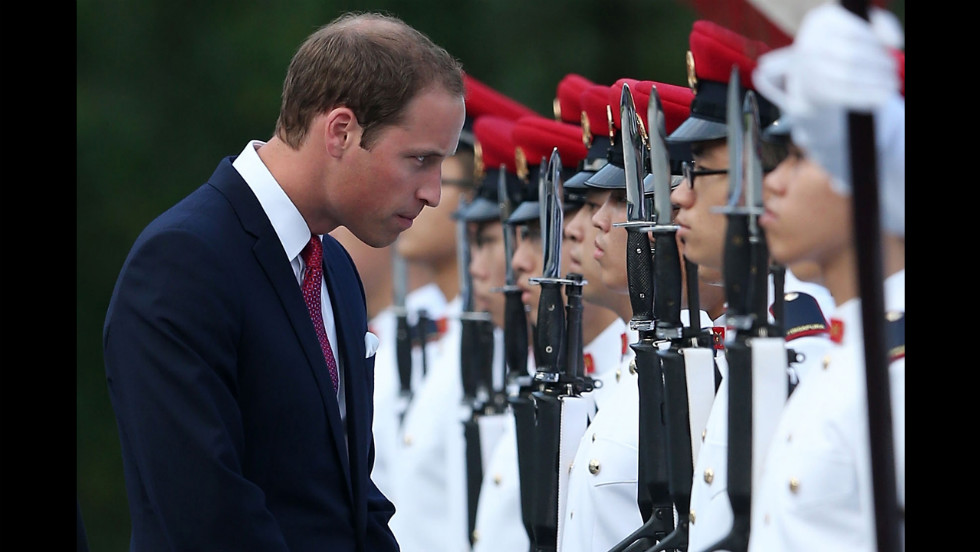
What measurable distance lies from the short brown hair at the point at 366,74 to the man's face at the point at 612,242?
940mm

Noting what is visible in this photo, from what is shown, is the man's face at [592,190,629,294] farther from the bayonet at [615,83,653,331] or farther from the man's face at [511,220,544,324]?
the man's face at [511,220,544,324]

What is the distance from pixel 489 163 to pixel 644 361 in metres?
2.68

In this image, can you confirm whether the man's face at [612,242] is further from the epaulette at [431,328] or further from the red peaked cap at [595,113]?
the epaulette at [431,328]

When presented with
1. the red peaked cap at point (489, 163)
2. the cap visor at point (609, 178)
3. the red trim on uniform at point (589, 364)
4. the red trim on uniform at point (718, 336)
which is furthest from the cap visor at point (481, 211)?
the red trim on uniform at point (718, 336)

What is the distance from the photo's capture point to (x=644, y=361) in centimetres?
332

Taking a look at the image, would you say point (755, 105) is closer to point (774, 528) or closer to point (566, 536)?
point (774, 528)

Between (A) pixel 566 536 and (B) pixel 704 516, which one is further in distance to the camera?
(A) pixel 566 536

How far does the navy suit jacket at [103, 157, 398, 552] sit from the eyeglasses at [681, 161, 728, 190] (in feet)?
2.63

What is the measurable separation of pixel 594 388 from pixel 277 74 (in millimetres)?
7822

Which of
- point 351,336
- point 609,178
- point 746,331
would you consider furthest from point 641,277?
point 746,331

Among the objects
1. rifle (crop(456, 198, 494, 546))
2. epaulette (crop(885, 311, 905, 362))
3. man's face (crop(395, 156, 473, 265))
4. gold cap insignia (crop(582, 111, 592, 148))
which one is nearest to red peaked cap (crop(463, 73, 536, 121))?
man's face (crop(395, 156, 473, 265))
